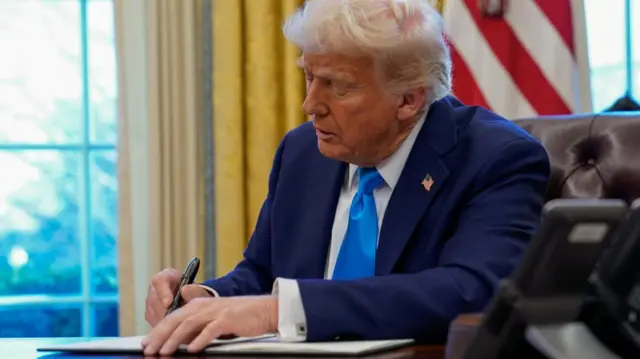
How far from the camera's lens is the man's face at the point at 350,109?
1.81m

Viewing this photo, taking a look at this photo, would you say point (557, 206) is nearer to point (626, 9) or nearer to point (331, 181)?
point (331, 181)

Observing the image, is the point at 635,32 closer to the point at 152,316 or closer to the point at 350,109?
the point at 350,109

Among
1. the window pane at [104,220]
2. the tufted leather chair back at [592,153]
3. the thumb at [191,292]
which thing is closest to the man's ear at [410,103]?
the tufted leather chair back at [592,153]

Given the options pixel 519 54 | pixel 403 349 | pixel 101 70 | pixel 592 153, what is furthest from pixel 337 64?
pixel 101 70

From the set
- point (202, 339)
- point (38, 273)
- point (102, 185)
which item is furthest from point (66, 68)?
point (202, 339)

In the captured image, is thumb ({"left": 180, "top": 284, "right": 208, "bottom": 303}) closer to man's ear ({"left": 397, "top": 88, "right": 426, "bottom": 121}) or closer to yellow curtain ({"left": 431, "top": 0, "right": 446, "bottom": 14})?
man's ear ({"left": 397, "top": 88, "right": 426, "bottom": 121})

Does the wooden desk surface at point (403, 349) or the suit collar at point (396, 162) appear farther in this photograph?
the suit collar at point (396, 162)

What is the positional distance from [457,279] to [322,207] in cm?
46

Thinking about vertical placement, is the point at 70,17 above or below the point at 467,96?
above

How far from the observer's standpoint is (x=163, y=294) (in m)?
1.69

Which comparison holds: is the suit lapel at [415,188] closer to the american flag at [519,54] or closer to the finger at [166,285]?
the finger at [166,285]

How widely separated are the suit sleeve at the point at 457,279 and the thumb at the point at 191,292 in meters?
0.34

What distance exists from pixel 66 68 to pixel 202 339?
2.25 metres

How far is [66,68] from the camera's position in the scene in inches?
130
